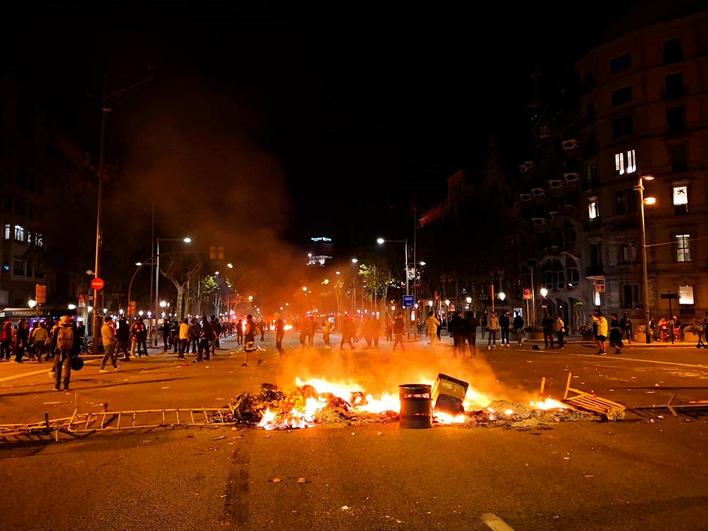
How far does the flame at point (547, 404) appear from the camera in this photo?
10.4m

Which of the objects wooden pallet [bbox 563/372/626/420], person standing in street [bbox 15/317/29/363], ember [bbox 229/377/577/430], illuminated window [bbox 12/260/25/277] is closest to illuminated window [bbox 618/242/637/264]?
wooden pallet [bbox 563/372/626/420]

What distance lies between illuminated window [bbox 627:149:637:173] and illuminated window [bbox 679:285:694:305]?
10.0 metres

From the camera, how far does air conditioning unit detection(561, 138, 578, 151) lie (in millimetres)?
52812

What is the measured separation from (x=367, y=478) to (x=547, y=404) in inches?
223

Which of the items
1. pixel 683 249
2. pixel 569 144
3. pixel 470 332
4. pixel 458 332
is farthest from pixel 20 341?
pixel 569 144

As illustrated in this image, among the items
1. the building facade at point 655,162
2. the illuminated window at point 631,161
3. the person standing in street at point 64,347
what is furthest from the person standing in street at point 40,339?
the illuminated window at point 631,161

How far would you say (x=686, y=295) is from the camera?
140 ft

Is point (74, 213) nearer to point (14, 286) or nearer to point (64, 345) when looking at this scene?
point (14, 286)

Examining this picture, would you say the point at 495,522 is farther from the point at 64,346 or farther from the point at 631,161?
the point at 631,161

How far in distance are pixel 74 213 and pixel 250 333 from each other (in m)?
33.3

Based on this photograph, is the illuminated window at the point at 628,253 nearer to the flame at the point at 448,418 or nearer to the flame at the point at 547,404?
the flame at the point at 547,404

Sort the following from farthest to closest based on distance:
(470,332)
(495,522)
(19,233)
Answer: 1. (19,233)
2. (470,332)
3. (495,522)

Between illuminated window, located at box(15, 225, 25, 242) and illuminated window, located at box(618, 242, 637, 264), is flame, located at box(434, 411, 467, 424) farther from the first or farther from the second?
illuminated window, located at box(15, 225, 25, 242)

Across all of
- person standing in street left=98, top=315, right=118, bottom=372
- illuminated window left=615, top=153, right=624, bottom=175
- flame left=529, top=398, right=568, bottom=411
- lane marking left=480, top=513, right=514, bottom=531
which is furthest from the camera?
illuminated window left=615, top=153, right=624, bottom=175
